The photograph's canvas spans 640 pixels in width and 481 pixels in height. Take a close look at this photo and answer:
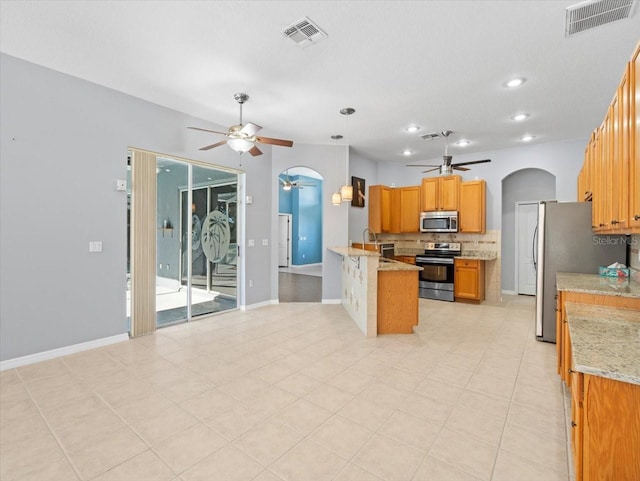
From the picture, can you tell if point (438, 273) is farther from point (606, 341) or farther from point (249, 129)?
point (606, 341)

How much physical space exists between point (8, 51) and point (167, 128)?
165 centimetres

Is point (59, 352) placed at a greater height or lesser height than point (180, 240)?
lesser

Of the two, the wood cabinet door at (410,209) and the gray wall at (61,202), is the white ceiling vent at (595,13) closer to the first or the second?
the wood cabinet door at (410,209)

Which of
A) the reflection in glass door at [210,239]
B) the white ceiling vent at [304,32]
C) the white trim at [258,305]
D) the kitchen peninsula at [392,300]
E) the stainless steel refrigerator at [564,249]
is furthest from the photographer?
the white trim at [258,305]

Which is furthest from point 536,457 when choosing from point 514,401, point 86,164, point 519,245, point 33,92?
point 519,245

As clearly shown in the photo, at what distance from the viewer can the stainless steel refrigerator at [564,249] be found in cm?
351

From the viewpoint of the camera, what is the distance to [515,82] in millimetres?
3609

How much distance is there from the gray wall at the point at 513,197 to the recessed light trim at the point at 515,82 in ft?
11.1

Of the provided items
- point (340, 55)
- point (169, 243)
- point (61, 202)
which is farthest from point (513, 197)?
point (61, 202)

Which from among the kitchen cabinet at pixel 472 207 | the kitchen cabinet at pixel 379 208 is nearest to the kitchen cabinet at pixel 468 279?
the kitchen cabinet at pixel 472 207

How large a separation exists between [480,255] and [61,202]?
269 inches

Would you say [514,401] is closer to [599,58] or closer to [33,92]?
[599,58]

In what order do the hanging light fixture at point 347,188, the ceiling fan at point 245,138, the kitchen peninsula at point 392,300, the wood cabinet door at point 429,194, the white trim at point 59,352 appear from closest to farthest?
the white trim at point 59,352 → the ceiling fan at point 245,138 → the kitchen peninsula at point 392,300 → the hanging light fixture at point 347,188 → the wood cabinet door at point 429,194

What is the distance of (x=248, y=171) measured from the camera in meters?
5.58
